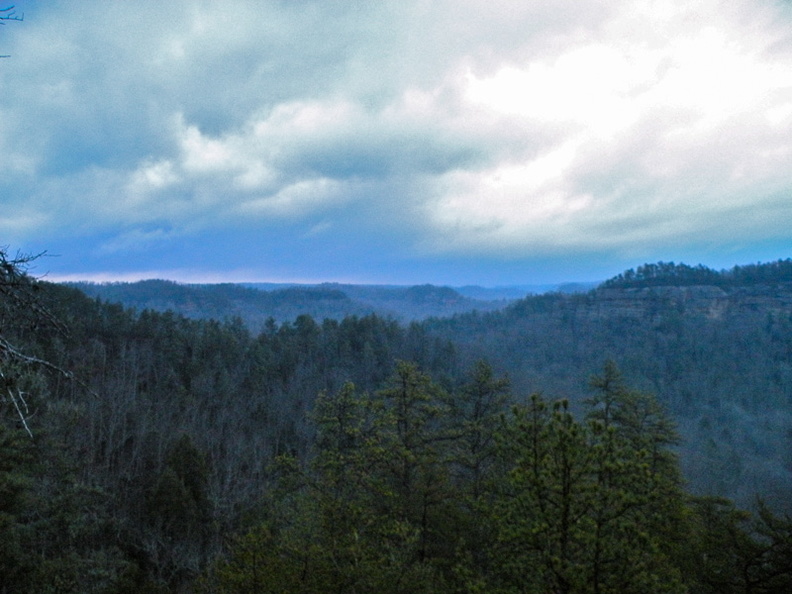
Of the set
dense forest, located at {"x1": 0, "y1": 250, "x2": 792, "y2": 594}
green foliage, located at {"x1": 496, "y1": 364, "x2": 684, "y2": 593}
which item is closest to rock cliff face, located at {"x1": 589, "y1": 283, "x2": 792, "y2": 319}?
dense forest, located at {"x1": 0, "y1": 250, "x2": 792, "y2": 594}

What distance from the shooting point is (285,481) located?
12.7m

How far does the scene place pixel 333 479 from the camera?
1151 centimetres

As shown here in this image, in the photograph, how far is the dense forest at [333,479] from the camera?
6.00 meters

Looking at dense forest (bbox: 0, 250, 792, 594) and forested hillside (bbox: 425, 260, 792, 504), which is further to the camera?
forested hillside (bbox: 425, 260, 792, 504)

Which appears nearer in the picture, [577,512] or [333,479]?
[577,512]

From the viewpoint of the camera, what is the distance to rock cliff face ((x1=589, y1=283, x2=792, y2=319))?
4941 inches

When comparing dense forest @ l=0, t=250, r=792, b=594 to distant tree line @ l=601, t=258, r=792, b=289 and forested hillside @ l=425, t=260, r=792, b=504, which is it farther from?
distant tree line @ l=601, t=258, r=792, b=289

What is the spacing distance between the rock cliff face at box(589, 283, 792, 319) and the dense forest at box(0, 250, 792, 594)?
226 ft

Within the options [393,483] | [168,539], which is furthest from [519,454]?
[168,539]

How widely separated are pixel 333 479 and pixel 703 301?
473 ft

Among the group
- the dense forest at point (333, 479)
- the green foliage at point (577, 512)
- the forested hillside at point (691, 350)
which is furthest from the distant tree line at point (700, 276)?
the green foliage at point (577, 512)

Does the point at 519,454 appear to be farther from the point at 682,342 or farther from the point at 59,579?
the point at 682,342

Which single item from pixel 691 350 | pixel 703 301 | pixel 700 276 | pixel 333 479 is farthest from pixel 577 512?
pixel 700 276

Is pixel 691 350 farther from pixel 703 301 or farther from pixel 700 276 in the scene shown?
pixel 700 276
